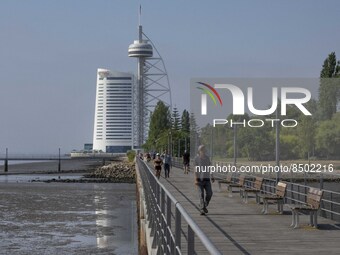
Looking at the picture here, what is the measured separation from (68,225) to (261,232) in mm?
19979

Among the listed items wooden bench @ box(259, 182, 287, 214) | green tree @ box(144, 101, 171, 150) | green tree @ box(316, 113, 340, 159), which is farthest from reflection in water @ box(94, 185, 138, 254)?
green tree @ box(144, 101, 171, 150)


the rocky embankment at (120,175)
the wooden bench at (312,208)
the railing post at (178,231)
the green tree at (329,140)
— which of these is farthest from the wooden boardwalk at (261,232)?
the rocky embankment at (120,175)

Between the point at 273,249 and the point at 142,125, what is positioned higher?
the point at 142,125

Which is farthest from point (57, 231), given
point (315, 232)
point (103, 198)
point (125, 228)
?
point (103, 198)

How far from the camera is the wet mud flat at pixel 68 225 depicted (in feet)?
80.6

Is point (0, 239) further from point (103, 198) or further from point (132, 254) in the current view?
point (103, 198)

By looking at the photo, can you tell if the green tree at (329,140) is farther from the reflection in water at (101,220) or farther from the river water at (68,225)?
the reflection in water at (101,220)

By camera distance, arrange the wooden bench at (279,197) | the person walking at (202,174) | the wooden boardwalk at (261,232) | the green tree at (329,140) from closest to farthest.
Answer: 1. the wooden boardwalk at (261,232)
2. the person walking at (202,174)
3. the wooden bench at (279,197)
4. the green tree at (329,140)

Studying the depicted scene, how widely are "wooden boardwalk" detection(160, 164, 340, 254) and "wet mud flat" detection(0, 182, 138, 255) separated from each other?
7.35 metres

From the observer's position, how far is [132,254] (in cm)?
2288

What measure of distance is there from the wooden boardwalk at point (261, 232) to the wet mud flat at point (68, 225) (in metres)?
7.35

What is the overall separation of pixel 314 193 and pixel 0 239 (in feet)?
52.4

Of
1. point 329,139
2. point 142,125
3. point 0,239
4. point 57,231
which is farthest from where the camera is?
point 142,125

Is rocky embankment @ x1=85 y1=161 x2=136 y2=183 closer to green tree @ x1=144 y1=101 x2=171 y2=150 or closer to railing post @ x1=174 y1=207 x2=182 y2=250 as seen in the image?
green tree @ x1=144 y1=101 x2=171 y2=150
